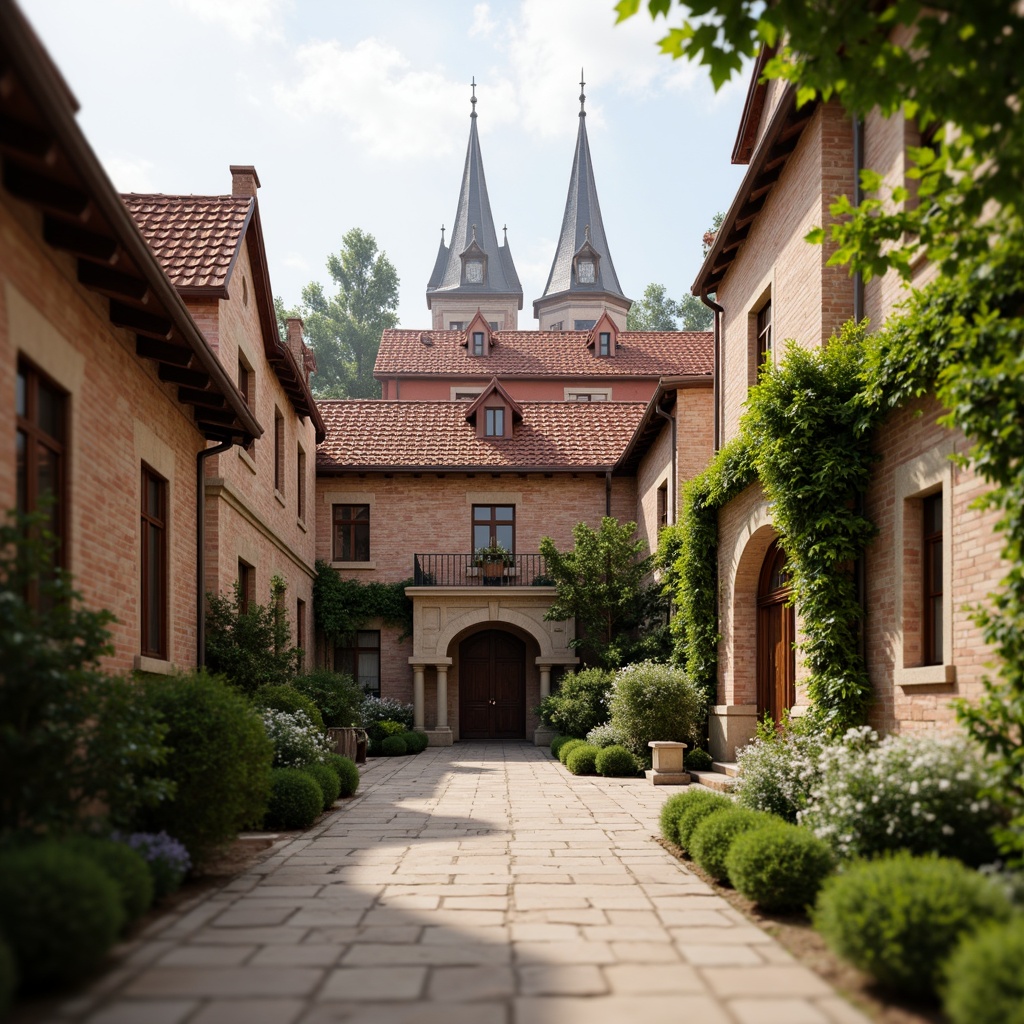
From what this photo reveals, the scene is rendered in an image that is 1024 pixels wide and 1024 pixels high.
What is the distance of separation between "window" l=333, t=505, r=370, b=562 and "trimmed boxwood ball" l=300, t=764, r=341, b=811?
14130 millimetres

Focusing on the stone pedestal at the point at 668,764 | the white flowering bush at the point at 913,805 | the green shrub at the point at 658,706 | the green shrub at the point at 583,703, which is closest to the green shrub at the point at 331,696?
the green shrub at the point at 583,703

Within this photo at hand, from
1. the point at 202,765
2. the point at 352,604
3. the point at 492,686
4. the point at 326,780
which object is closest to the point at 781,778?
the point at 202,765

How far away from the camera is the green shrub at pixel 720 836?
25.1 feet

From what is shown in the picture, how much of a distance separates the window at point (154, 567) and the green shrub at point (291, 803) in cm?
192

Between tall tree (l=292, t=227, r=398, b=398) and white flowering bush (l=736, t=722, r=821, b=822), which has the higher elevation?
tall tree (l=292, t=227, r=398, b=398)

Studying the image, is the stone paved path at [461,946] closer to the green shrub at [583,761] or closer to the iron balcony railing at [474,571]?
the green shrub at [583,761]

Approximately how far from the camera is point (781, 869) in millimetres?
6590

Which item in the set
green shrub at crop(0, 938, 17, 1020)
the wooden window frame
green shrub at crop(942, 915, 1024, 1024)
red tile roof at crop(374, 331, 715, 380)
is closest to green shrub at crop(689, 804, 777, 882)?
green shrub at crop(942, 915, 1024, 1024)

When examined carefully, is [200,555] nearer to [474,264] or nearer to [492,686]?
[492,686]

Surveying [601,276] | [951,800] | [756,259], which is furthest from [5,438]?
[601,276]

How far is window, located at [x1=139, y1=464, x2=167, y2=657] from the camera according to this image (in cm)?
1077

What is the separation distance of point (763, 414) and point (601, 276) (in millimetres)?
44400

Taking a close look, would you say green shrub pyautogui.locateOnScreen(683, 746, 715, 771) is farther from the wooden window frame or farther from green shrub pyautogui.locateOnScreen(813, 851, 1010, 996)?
the wooden window frame

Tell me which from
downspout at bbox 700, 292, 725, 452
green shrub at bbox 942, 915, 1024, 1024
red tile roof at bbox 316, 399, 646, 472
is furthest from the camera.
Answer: red tile roof at bbox 316, 399, 646, 472
